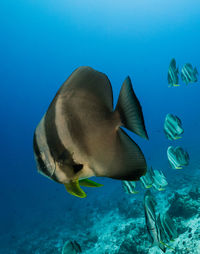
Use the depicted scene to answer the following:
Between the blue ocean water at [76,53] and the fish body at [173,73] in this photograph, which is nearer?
the fish body at [173,73]

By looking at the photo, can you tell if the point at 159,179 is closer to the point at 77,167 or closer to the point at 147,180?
the point at 147,180

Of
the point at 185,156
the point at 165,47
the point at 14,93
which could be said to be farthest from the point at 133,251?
the point at 165,47

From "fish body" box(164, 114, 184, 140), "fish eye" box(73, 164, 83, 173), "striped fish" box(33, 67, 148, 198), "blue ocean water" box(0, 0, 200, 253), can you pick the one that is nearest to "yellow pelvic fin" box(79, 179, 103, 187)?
"striped fish" box(33, 67, 148, 198)

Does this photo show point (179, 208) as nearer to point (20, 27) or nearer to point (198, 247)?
point (198, 247)

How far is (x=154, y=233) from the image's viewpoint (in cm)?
239

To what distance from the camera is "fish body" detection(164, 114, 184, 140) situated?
3818 millimetres

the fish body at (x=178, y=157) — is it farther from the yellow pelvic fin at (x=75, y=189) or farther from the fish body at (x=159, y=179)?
the yellow pelvic fin at (x=75, y=189)

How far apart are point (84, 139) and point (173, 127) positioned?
3346 mm

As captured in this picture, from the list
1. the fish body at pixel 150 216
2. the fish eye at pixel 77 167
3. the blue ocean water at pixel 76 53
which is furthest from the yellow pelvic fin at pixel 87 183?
the blue ocean water at pixel 76 53

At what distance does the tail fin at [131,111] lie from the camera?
0.77 meters

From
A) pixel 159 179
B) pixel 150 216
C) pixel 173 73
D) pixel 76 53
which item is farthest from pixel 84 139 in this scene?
pixel 76 53

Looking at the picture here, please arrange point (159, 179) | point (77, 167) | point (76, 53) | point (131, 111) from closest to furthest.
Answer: point (131, 111), point (77, 167), point (159, 179), point (76, 53)

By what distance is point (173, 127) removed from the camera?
3.88 meters

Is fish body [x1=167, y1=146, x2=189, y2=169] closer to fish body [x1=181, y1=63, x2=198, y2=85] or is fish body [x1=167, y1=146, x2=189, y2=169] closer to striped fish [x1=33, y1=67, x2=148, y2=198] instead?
fish body [x1=181, y1=63, x2=198, y2=85]
